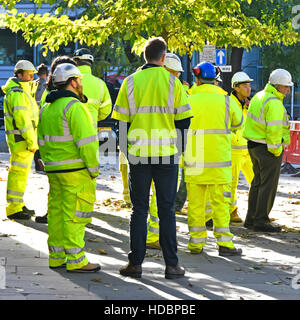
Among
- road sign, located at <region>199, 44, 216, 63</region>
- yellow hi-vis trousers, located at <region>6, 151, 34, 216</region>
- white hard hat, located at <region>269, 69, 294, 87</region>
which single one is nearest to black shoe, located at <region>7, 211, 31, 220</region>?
yellow hi-vis trousers, located at <region>6, 151, 34, 216</region>

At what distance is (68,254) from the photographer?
6.88 metres

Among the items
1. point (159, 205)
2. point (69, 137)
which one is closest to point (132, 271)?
point (159, 205)

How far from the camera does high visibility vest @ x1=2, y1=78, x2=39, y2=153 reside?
9.68m

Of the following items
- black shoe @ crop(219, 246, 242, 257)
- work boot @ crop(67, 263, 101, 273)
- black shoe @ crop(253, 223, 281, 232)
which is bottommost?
black shoe @ crop(253, 223, 281, 232)

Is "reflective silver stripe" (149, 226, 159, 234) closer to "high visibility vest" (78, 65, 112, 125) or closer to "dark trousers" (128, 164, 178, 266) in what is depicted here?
"dark trousers" (128, 164, 178, 266)

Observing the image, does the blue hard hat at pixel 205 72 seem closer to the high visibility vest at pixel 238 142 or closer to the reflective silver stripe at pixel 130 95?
the reflective silver stripe at pixel 130 95

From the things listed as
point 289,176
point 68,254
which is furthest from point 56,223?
point 289,176

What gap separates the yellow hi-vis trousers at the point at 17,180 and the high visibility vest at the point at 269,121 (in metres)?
2.89

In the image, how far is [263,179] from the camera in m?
9.67

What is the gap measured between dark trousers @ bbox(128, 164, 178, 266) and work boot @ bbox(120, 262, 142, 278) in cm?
4

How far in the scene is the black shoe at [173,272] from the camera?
265 inches

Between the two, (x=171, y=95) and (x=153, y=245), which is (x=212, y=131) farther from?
(x=153, y=245)

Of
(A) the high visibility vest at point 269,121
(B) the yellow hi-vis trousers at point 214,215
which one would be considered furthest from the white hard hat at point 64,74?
(A) the high visibility vest at point 269,121

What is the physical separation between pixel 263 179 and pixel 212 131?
198cm
